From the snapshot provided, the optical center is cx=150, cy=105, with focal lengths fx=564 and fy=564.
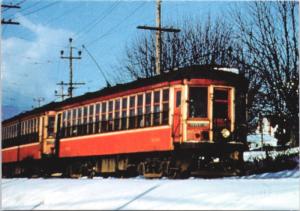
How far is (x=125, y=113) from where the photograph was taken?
18.8m

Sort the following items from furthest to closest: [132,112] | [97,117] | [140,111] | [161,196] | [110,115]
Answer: [97,117]
[110,115]
[132,112]
[140,111]
[161,196]

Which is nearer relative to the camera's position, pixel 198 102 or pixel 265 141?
pixel 198 102

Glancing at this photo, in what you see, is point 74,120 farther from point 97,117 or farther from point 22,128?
point 22,128

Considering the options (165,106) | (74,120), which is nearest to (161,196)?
(165,106)

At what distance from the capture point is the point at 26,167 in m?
26.0

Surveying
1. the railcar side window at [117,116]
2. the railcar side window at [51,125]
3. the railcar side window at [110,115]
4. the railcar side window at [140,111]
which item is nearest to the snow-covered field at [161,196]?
the railcar side window at [140,111]

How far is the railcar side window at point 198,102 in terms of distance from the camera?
1678 cm

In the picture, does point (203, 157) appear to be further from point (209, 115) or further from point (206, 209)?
point (206, 209)

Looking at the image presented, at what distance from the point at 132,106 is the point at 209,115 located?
114 inches

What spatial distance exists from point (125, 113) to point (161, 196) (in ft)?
26.0

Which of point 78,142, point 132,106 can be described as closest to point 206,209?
point 132,106

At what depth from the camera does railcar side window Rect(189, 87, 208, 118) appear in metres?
16.8

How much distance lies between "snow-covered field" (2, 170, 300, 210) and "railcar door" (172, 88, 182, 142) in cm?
339

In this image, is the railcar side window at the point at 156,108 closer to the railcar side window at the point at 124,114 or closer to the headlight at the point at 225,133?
the railcar side window at the point at 124,114
